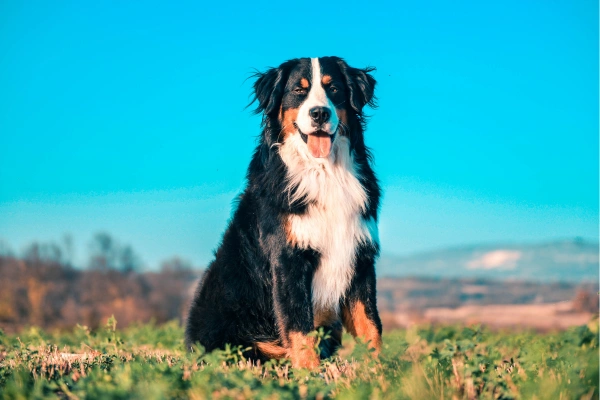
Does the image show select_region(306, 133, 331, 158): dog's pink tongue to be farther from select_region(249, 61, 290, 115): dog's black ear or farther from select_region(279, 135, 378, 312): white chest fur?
select_region(249, 61, 290, 115): dog's black ear

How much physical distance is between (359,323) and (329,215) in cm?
96

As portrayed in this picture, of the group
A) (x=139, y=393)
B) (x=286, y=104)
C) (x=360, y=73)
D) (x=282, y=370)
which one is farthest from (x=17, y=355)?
(x=360, y=73)

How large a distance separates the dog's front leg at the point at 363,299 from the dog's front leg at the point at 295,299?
40 centimetres

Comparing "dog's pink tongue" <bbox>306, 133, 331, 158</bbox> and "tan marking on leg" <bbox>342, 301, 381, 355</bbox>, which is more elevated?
"dog's pink tongue" <bbox>306, 133, 331, 158</bbox>

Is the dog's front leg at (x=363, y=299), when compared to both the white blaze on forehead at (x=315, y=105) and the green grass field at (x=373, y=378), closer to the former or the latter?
the green grass field at (x=373, y=378)

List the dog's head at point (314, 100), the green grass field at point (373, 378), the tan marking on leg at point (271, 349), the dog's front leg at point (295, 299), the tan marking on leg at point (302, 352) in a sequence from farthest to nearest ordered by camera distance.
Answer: the tan marking on leg at point (271, 349)
the dog's head at point (314, 100)
the dog's front leg at point (295, 299)
the tan marking on leg at point (302, 352)
the green grass field at point (373, 378)

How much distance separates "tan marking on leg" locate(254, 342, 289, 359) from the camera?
5.30 meters

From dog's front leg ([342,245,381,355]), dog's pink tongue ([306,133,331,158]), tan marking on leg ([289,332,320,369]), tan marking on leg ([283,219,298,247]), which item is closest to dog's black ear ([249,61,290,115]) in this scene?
dog's pink tongue ([306,133,331,158])

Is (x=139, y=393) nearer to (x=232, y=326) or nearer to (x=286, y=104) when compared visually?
(x=232, y=326)

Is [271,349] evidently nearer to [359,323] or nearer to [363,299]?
[359,323]

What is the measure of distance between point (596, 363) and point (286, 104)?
325 centimetres

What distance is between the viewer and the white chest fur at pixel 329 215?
512 centimetres

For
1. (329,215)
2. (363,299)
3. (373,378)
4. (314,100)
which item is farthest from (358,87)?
(373,378)

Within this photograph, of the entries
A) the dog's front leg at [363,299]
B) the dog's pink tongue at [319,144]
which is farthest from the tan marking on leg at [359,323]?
the dog's pink tongue at [319,144]
